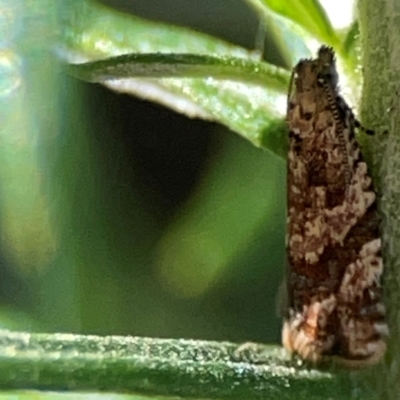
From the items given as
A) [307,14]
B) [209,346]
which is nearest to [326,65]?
[307,14]

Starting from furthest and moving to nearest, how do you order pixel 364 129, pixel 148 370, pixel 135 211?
pixel 135 211 → pixel 364 129 → pixel 148 370

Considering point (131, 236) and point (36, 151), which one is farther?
point (131, 236)

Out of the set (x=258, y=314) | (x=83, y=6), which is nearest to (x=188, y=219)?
(x=258, y=314)

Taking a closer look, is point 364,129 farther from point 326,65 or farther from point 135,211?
point 135,211

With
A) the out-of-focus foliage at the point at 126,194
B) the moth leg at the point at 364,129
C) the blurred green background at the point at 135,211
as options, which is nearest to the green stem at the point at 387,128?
the moth leg at the point at 364,129

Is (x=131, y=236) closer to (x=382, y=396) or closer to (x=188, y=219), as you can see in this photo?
(x=188, y=219)

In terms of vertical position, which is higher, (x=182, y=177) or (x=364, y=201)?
(x=364, y=201)
